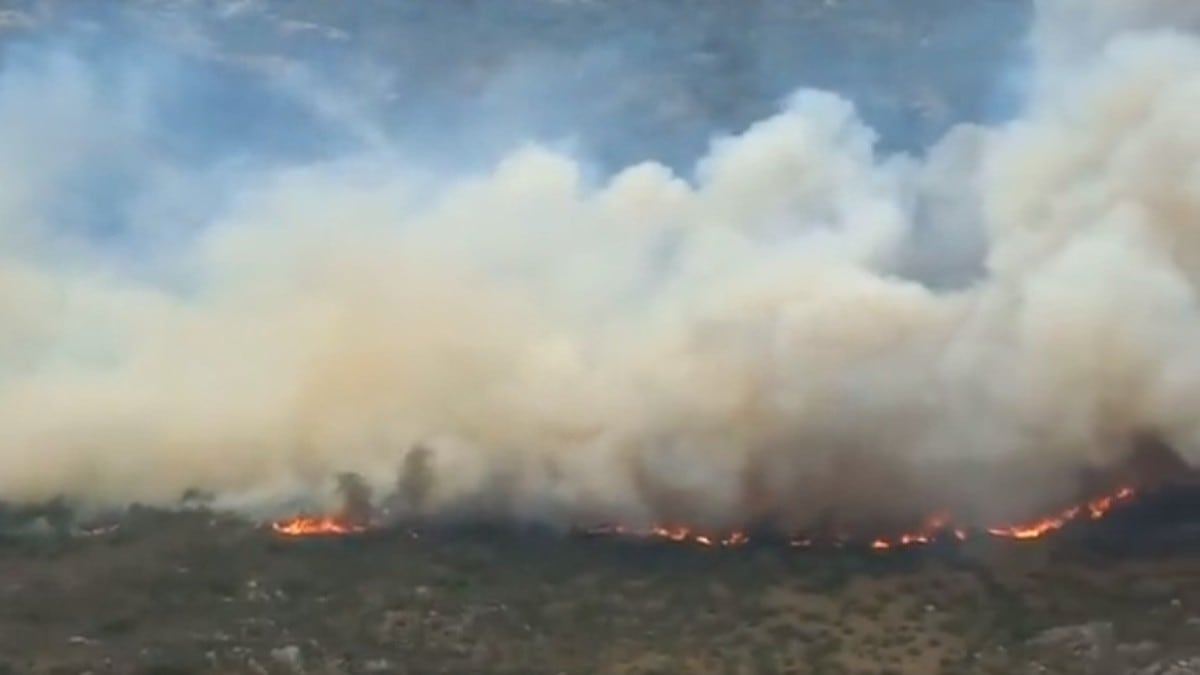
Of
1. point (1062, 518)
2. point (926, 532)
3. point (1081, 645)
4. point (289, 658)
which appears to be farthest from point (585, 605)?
point (1062, 518)

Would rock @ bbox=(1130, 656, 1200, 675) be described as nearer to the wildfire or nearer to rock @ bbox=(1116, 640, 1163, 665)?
rock @ bbox=(1116, 640, 1163, 665)

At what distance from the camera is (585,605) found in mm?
61875

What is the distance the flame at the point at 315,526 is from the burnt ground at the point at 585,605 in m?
0.57

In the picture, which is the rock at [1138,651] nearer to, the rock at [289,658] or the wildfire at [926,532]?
the wildfire at [926,532]

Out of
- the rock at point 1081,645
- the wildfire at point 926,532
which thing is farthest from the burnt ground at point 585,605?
the wildfire at point 926,532

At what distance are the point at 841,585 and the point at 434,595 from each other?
12.4 metres

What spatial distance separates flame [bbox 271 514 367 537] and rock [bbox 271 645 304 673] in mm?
7752

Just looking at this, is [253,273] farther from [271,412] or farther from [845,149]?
[845,149]

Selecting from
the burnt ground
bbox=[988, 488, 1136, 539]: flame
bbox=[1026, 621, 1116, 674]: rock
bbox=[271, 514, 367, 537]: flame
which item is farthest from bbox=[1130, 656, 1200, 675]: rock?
bbox=[271, 514, 367, 537]: flame

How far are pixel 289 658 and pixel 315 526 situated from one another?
29.4 ft

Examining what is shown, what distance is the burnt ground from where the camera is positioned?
193 feet

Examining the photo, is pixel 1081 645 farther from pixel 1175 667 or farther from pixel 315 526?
pixel 315 526

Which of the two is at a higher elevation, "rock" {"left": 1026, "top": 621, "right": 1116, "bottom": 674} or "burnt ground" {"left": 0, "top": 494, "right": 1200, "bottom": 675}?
"burnt ground" {"left": 0, "top": 494, "right": 1200, "bottom": 675}

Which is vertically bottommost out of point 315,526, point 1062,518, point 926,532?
point 926,532
